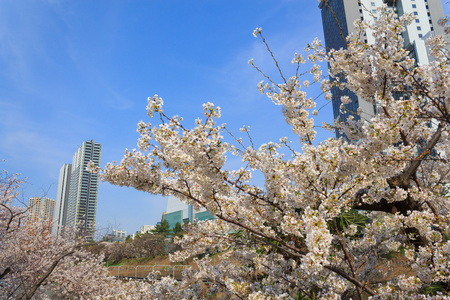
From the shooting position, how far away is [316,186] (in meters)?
3.08

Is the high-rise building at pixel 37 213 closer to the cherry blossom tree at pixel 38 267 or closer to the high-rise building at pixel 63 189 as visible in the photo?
the cherry blossom tree at pixel 38 267

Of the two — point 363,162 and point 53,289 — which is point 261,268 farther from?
point 53,289

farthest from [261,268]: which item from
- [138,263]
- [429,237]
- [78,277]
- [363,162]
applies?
[138,263]

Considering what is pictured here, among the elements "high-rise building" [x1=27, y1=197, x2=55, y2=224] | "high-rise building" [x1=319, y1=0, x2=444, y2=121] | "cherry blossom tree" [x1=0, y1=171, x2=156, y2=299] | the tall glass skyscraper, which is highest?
"high-rise building" [x1=319, y1=0, x2=444, y2=121]

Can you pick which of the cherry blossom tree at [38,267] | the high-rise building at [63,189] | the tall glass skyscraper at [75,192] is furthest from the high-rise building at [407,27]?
the cherry blossom tree at [38,267]

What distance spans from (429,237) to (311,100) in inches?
99.7

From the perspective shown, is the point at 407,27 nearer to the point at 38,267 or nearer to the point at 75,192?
the point at 75,192

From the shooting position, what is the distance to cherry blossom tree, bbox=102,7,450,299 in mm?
3014

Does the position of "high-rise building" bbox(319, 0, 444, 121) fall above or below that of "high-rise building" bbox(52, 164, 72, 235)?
above

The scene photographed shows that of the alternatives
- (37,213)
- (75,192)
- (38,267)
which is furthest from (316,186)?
(75,192)

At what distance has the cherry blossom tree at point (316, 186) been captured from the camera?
9.89 ft

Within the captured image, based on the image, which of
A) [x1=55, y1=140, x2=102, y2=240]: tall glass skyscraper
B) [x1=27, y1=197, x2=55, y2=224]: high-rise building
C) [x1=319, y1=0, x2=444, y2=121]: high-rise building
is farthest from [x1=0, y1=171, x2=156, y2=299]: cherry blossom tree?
[x1=319, y1=0, x2=444, y2=121]: high-rise building

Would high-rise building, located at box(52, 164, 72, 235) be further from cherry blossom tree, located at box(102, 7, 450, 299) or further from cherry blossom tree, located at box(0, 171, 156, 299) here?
cherry blossom tree, located at box(102, 7, 450, 299)

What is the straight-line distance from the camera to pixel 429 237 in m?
3.83
